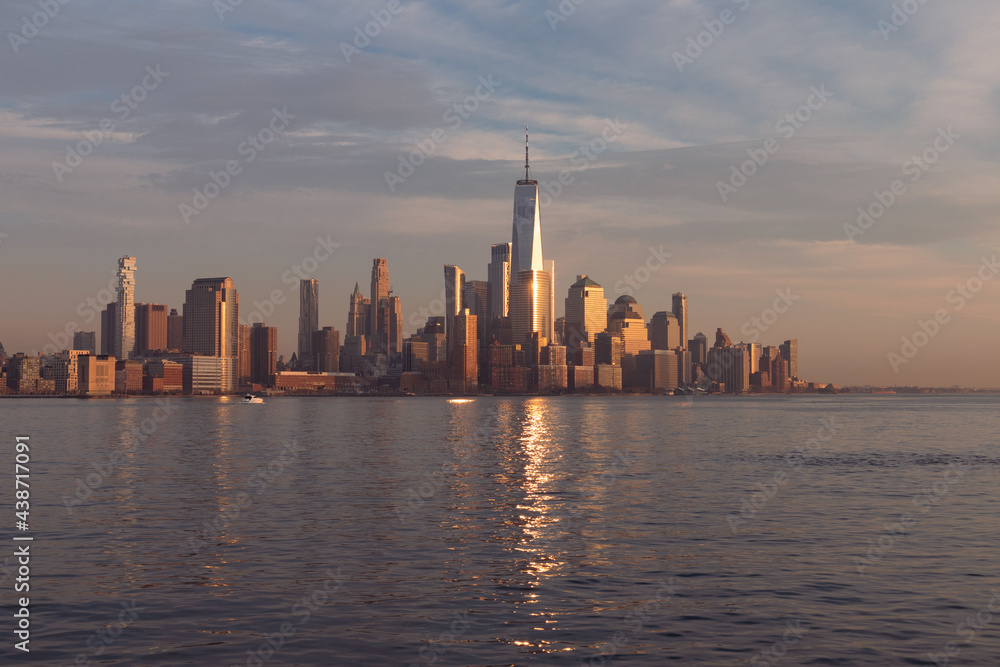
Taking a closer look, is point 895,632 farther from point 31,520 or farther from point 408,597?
point 31,520

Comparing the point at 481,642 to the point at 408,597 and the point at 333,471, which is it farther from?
the point at 333,471

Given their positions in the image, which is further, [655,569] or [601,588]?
[655,569]

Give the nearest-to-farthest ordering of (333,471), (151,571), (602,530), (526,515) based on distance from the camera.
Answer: (151,571) < (602,530) < (526,515) < (333,471)

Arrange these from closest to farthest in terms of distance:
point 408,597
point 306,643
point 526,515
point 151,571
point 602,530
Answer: point 306,643
point 408,597
point 151,571
point 602,530
point 526,515

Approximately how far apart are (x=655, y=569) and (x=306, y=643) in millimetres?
15336

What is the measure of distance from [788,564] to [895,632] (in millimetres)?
9607

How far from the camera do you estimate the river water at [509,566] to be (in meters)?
24.8

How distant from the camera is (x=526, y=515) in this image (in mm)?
49750

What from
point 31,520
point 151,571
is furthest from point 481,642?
point 31,520

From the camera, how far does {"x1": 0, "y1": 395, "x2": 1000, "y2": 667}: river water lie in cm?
2484

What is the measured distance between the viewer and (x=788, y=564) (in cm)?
3569

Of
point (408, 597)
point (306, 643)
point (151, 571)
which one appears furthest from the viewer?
point (151, 571)

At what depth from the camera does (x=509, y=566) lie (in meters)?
35.5

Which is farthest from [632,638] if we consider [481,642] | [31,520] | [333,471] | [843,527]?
[333,471]
